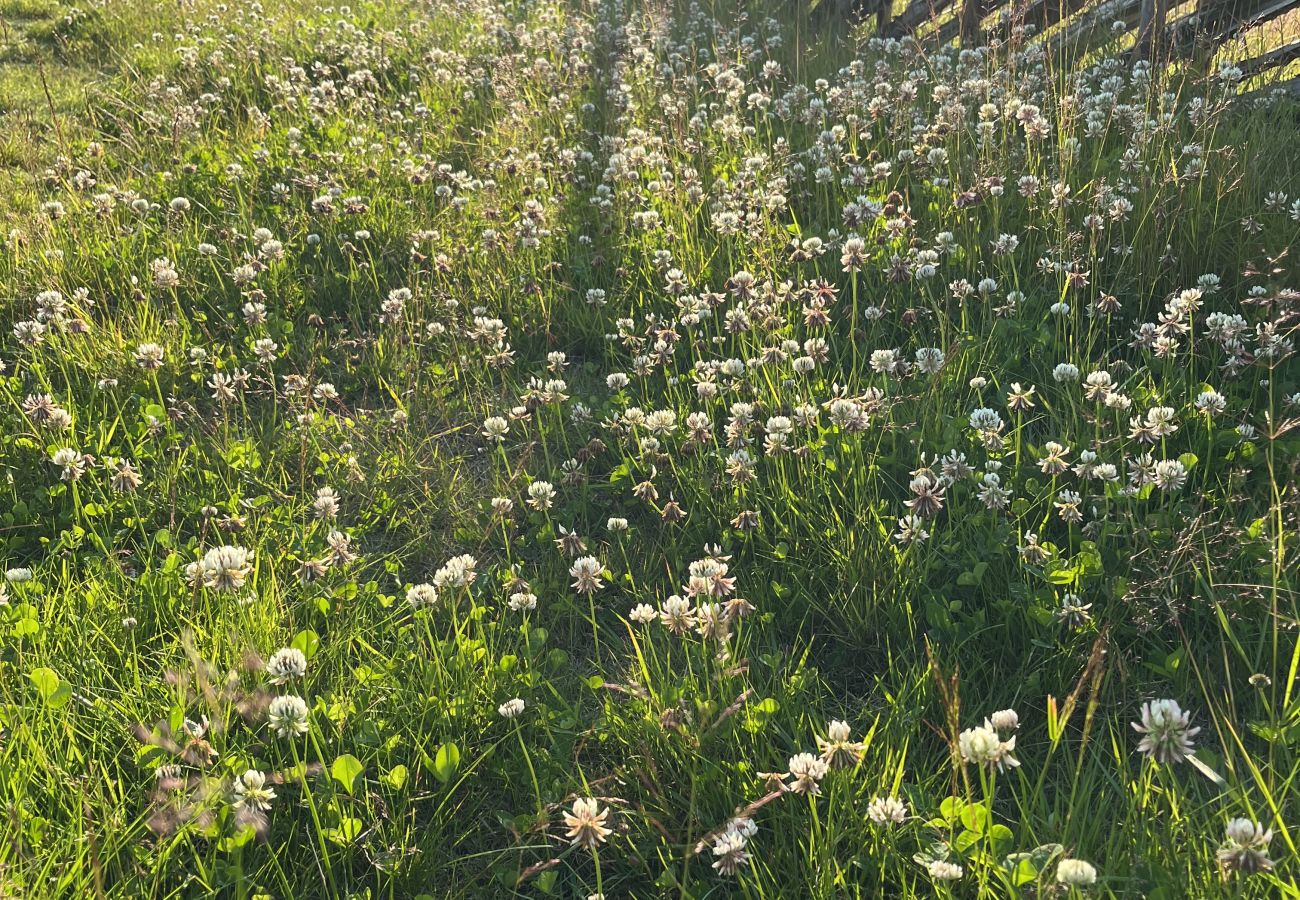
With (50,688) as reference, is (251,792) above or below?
below

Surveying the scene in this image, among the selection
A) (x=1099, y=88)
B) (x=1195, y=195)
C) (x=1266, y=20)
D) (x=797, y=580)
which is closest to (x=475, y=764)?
(x=797, y=580)

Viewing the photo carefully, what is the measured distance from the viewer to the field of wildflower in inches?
91.0

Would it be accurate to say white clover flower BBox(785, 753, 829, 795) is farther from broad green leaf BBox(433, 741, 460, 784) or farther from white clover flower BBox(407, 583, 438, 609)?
white clover flower BBox(407, 583, 438, 609)

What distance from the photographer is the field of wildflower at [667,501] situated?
231 centimetres

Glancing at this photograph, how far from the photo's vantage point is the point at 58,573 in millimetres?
3348

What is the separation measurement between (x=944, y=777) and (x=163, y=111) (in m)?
6.76

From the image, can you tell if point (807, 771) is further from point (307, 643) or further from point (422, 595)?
point (307, 643)

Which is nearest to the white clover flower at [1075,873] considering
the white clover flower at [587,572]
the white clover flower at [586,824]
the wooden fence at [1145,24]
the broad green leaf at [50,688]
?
the white clover flower at [586,824]

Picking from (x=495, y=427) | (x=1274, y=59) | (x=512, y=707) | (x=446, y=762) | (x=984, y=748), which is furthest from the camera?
(x=1274, y=59)

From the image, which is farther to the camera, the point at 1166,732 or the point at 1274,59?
the point at 1274,59

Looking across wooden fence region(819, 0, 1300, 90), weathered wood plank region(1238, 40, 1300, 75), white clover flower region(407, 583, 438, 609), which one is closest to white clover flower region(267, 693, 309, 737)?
white clover flower region(407, 583, 438, 609)

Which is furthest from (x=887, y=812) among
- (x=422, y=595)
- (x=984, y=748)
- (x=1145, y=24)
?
(x=1145, y=24)

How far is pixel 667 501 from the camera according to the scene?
11.7 feet

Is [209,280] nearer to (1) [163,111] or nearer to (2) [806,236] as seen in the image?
(1) [163,111]
